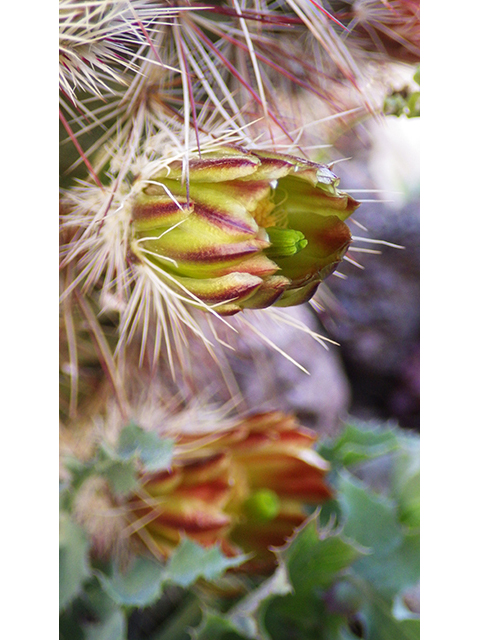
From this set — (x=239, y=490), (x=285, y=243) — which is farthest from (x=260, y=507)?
(x=285, y=243)

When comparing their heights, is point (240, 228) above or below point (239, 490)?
above

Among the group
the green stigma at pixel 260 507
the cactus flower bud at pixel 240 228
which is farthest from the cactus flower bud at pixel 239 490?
the cactus flower bud at pixel 240 228

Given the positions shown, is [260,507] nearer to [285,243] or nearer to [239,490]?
[239,490]

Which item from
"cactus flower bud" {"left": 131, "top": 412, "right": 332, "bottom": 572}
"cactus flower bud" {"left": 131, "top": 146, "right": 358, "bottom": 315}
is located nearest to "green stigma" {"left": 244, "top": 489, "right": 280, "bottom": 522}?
"cactus flower bud" {"left": 131, "top": 412, "right": 332, "bottom": 572}

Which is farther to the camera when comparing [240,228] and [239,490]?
[239,490]
